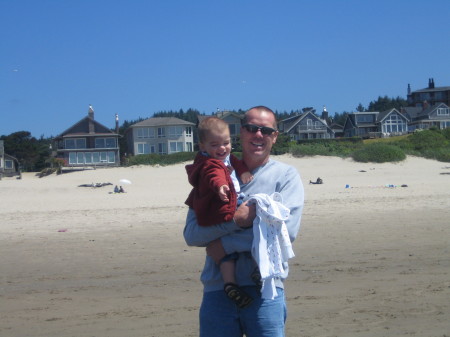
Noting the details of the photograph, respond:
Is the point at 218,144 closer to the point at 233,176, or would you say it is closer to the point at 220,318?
the point at 233,176

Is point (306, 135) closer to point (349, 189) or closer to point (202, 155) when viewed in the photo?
point (349, 189)

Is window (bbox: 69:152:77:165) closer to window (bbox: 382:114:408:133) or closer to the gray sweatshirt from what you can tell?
window (bbox: 382:114:408:133)

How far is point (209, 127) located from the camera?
3.01 m

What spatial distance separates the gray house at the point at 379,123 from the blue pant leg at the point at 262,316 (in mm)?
67706

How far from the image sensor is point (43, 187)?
24.1 m

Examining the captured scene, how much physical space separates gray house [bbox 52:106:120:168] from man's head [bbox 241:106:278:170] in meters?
50.7

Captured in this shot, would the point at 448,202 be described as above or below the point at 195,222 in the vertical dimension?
below

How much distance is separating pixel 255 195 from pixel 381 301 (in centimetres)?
384

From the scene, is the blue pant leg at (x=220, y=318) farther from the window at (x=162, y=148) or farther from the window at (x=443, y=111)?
the window at (x=443, y=111)

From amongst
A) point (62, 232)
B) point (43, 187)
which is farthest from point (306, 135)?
point (62, 232)

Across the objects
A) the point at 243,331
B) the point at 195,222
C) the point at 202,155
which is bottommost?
the point at 243,331

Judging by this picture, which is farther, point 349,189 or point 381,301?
point 349,189

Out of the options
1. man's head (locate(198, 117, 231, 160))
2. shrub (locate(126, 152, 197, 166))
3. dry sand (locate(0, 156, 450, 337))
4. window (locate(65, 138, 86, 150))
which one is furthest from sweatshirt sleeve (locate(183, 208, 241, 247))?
window (locate(65, 138, 86, 150))

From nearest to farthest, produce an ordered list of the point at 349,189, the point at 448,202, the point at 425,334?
1. the point at 425,334
2. the point at 448,202
3. the point at 349,189
